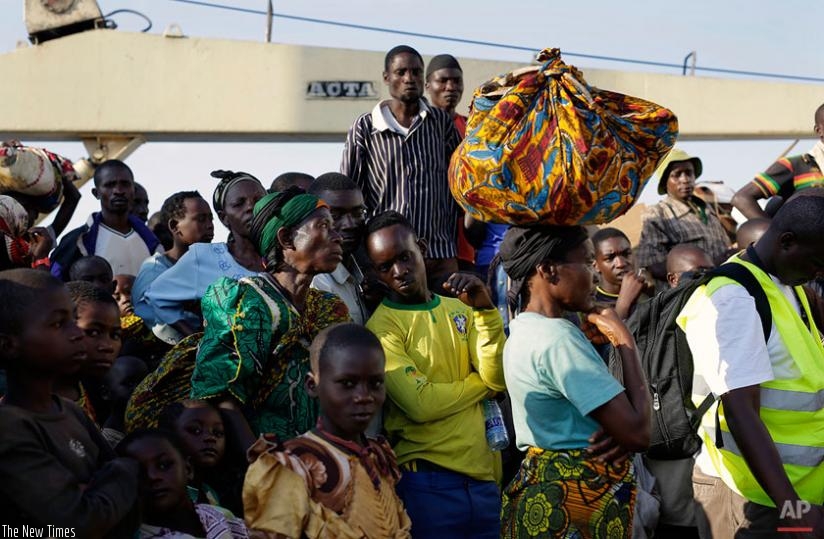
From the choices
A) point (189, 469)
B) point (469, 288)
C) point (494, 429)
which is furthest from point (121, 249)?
point (469, 288)

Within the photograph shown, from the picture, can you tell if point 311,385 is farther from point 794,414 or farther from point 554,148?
point 794,414

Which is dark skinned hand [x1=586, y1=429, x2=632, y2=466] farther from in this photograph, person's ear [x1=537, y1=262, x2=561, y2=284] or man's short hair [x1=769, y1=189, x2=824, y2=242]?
man's short hair [x1=769, y1=189, x2=824, y2=242]

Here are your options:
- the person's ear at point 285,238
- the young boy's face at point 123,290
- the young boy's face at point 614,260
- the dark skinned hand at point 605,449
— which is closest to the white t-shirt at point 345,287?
the person's ear at point 285,238

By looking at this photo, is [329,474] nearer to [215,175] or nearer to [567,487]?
[567,487]

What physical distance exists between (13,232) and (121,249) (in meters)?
2.20

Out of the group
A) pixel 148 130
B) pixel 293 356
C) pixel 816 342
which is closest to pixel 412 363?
pixel 293 356

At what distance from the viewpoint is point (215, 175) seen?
5.47m

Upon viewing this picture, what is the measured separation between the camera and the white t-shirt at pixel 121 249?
6.52m

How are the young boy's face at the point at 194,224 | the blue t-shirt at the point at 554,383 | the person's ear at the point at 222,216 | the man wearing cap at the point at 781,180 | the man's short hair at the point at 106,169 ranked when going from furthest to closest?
1. the man's short hair at the point at 106,169
2. the man wearing cap at the point at 781,180
3. the young boy's face at the point at 194,224
4. the person's ear at the point at 222,216
5. the blue t-shirt at the point at 554,383

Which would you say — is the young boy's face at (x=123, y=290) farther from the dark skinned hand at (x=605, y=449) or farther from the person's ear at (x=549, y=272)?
the dark skinned hand at (x=605, y=449)

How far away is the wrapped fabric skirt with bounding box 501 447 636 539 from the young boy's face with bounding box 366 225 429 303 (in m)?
1.13

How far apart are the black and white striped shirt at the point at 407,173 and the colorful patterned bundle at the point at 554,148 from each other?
2119mm

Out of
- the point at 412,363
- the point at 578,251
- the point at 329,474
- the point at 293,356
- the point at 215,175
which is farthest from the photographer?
the point at 215,175

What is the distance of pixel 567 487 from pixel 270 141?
26.2 feet
